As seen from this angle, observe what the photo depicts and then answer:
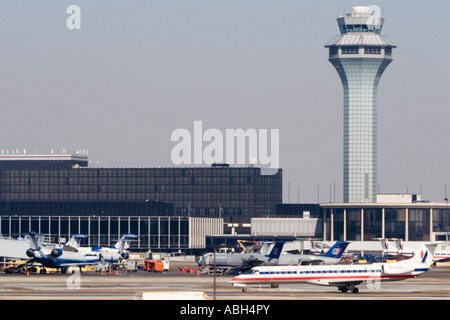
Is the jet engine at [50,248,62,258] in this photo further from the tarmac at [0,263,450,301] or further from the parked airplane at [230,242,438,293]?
the parked airplane at [230,242,438,293]

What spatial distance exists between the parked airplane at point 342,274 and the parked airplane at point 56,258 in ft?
181

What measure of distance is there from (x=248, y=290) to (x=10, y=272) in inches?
2425

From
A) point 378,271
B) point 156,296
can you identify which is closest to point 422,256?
point 378,271

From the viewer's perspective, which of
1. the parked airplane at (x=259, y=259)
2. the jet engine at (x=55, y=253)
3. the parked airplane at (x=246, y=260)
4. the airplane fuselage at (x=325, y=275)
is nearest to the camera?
the airplane fuselage at (x=325, y=275)

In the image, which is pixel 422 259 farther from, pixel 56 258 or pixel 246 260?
pixel 56 258

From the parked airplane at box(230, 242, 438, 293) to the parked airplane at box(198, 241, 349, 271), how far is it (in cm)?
4961

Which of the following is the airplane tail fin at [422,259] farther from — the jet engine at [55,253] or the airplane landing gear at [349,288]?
the jet engine at [55,253]

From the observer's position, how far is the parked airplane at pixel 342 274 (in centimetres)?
10738

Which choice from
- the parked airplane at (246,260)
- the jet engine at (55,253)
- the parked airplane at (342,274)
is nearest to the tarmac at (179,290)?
the parked airplane at (342,274)

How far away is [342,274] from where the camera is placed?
10731 cm

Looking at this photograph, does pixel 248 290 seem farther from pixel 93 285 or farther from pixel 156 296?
pixel 156 296

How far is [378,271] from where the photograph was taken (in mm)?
108688

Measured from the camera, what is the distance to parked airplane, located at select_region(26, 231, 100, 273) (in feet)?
514
